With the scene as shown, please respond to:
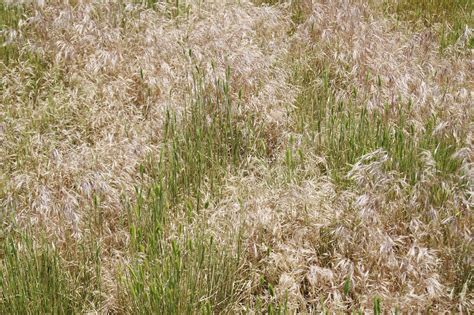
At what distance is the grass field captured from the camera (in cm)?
293

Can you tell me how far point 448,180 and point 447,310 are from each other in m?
0.88

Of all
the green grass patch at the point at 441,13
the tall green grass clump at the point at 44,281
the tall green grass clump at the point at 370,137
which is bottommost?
the tall green grass clump at the point at 44,281

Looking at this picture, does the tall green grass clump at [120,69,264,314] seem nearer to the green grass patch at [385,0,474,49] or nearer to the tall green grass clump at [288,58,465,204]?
the tall green grass clump at [288,58,465,204]

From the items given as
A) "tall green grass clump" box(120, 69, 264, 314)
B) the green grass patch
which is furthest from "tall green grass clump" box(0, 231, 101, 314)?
the green grass patch

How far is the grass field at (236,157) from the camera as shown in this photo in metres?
2.93

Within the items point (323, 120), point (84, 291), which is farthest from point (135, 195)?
point (323, 120)

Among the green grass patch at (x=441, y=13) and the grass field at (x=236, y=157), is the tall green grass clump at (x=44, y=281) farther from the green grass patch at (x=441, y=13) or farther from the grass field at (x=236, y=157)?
the green grass patch at (x=441, y=13)

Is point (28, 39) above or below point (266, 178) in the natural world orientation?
above

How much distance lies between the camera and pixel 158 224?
10.1 feet

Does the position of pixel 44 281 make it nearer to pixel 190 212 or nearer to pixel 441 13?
pixel 190 212

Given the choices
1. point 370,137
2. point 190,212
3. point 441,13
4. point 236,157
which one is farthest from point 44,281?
point 441,13

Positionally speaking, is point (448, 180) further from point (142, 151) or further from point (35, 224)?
point (35, 224)

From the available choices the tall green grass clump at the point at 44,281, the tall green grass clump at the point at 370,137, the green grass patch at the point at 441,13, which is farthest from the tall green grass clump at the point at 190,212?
the green grass patch at the point at 441,13

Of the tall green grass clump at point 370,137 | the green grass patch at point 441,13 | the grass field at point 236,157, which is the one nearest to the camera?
the grass field at point 236,157
